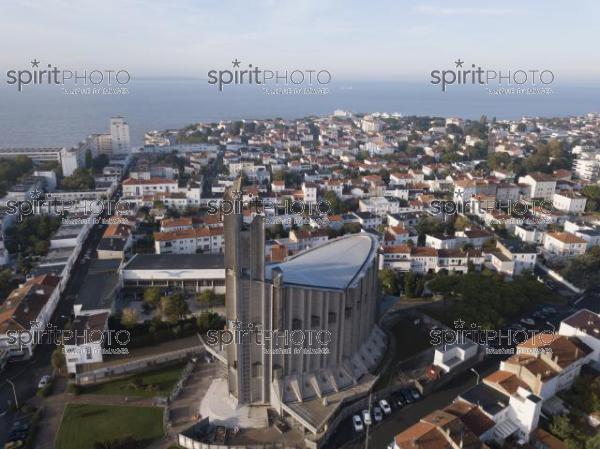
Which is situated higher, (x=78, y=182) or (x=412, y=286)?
(x=78, y=182)

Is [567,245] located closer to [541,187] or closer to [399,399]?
[541,187]

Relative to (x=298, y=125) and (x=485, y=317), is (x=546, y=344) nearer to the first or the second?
(x=485, y=317)

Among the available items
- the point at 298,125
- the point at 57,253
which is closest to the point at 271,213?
the point at 57,253

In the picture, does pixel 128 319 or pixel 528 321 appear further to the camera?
pixel 528 321

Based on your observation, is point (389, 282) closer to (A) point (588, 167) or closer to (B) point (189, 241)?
(B) point (189, 241)

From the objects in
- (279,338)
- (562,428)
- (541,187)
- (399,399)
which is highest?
(541,187)

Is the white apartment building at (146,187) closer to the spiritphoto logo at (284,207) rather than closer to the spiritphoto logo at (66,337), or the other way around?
the spiritphoto logo at (284,207)

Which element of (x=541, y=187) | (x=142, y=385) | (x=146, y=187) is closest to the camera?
(x=142, y=385)

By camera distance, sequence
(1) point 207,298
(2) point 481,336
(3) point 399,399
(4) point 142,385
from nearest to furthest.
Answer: (3) point 399,399 < (4) point 142,385 < (2) point 481,336 < (1) point 207,298

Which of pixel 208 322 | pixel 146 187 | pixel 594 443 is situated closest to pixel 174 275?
pixel 208 322
